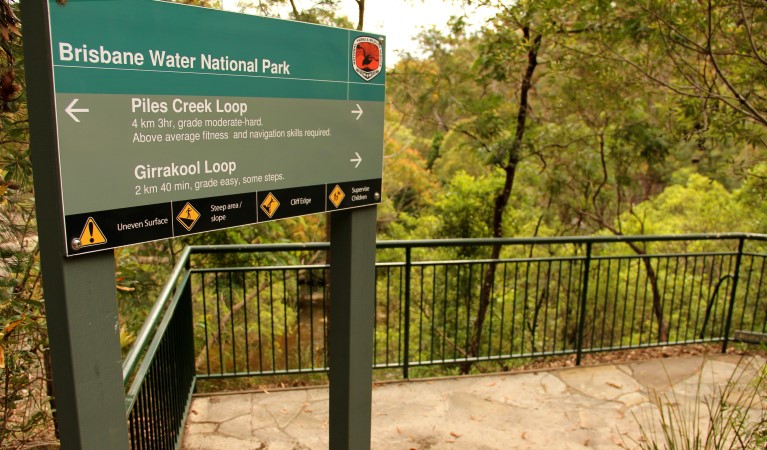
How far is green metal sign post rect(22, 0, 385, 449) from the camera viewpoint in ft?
5.41

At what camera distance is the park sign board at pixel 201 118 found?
5.53 ft

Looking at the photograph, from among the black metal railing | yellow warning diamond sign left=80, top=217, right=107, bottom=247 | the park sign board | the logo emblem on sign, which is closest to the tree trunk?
the black metal railing

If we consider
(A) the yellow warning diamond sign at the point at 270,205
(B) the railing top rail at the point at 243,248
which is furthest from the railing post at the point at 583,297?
(A) the yellow warning diamond sign at the point at 270,205

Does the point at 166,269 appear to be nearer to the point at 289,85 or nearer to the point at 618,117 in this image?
the point at 289,85

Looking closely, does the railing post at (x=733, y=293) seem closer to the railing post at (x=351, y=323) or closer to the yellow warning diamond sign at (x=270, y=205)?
the railing post at (x=351, y=323)

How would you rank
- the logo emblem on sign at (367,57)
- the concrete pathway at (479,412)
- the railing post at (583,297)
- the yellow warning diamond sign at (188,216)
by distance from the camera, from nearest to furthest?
the yellow warning diamond sign at (188,216), the logo emblem on sign at (367,57), the concrete pathway at (479,412), the railing post at (583,297)

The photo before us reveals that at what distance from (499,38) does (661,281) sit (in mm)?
9317

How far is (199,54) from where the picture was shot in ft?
6.63

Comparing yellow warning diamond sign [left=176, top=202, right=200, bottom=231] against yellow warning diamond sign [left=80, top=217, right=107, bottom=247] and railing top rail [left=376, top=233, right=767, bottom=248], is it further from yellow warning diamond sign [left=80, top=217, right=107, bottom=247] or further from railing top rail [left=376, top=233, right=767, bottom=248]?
railing top rail [left=376, top=233, right=767, bottom=248]

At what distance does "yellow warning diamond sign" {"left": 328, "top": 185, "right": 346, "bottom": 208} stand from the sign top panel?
42 cm

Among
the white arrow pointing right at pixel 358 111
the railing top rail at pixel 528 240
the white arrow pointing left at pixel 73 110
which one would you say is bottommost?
the railing top rail at pixel 528 240

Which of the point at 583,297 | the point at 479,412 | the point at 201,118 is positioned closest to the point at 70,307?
the point at 201,118

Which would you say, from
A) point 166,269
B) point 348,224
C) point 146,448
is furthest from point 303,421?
point 166,269

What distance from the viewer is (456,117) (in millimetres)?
10984
